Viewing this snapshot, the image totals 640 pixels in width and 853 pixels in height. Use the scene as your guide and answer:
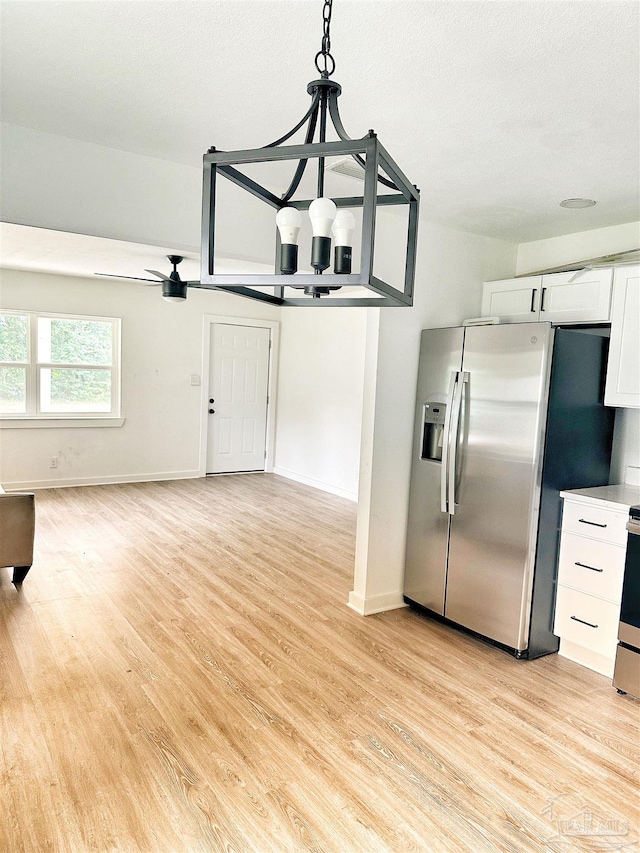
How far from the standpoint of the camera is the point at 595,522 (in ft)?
9.71

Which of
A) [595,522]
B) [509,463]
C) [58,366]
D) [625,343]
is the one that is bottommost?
[595,522]

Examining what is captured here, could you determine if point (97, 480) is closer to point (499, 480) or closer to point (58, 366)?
point (58, 366)

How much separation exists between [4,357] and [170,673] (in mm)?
4810

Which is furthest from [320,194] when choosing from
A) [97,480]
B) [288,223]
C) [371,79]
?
[97,480]

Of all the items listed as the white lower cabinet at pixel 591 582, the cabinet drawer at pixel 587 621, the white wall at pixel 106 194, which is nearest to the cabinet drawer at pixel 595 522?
the white lower cabinet at pixel 591 582

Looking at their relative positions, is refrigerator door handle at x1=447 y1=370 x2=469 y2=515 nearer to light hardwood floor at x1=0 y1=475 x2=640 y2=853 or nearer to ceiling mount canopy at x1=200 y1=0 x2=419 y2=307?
light hardwood floor at x1=0 y1=475 x2=640 y2=853

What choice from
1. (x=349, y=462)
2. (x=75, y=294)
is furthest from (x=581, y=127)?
(x=75, y=294)

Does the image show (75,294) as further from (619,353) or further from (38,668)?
(619,353)

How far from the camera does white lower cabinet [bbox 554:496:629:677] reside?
2.89 meters

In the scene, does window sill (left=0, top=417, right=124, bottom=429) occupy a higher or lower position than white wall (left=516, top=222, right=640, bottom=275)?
lower

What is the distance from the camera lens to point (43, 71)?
6.72 feet

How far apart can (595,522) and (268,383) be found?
18.0 ft

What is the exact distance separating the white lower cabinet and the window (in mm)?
5379

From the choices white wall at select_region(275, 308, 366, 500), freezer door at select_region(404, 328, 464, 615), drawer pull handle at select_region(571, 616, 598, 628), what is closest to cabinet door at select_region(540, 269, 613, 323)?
freezer door at select_region(404, 328, 464, 615)
